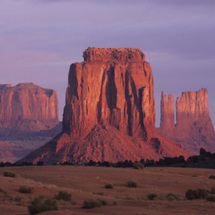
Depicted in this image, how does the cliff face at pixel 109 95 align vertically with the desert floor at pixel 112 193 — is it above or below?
above

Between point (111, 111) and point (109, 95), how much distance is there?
3.92 m

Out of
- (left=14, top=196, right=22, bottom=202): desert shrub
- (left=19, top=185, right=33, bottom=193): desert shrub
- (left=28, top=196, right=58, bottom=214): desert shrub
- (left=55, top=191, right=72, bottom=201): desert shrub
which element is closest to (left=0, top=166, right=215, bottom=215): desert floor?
(left=14, top=196, right=22, bottom=202): desert shrub

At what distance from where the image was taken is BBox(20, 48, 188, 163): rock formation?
371 ft

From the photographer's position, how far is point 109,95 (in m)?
124

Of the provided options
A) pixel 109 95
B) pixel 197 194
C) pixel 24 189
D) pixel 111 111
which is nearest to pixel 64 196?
pixel 24 189

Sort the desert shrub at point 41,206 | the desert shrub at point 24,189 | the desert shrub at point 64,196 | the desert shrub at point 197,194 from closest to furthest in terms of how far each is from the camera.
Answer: the desert shrub at point 41,206, the desert shrub at point 64,196, the desert shrub at point 24,189, the desert shrub at point 197,194

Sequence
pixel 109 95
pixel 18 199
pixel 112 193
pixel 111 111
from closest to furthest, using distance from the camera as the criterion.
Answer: pixel 18 199
pixel 112 193
pixel 111 111
pixel 109 95

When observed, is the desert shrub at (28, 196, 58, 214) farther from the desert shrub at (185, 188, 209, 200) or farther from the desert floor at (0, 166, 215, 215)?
the desert shrub at (185, 188, 209, 200)

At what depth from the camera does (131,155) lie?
369 ft

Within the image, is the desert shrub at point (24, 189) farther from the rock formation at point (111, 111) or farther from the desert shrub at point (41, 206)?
the rock formation at point (111, 111)

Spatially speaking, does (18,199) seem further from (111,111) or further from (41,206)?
(111,111)

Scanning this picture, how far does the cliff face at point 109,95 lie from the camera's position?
392 feet

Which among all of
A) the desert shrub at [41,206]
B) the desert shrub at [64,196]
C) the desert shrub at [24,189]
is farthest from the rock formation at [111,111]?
the desert shrub at [41,206]

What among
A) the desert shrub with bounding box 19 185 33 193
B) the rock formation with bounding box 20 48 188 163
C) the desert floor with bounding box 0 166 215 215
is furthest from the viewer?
the rock formation with bounding box 20 48 188 163
